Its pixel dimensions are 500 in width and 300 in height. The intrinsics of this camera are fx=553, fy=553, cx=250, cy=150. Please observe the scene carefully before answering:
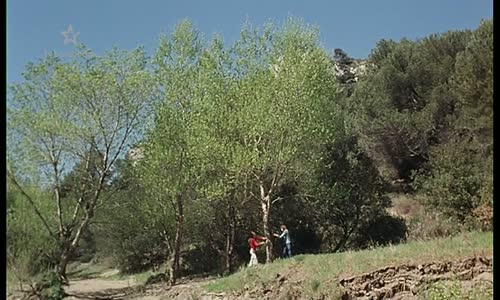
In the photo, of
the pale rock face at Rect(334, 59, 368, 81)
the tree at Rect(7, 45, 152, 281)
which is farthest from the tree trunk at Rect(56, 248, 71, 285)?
the pale rock face at Rect(334, 59, 368, 81)

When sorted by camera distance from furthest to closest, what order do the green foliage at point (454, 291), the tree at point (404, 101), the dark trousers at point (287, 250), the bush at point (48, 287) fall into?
1. the dark trousers at point (287, 250)
2. the tree at point (404, 101)
3. the bush at point (48, 287)
4. the green foliage at point (454, 291)

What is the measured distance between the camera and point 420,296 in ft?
17.9

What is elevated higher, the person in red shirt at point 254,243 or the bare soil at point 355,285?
the person in red shirt at point 254,243

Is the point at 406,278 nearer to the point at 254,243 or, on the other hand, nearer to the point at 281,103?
the point at 281,103

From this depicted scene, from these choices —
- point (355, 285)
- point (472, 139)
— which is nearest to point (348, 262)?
point (355, 285)

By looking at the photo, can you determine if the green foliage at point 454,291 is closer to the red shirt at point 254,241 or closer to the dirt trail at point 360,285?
the dirt trail at point 360,285

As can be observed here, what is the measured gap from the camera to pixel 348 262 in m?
6.75

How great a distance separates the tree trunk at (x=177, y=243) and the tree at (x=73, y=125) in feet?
7.80

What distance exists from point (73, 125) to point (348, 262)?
3.72 meters

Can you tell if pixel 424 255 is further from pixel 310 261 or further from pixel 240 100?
pixel 240 100

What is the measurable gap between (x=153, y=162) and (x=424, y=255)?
431cm

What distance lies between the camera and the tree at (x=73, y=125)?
19.3 feet

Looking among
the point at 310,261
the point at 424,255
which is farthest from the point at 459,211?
the point at 310,261

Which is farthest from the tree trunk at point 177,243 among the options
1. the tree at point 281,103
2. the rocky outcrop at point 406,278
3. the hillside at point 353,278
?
the rocky outcrop at point 406,278
